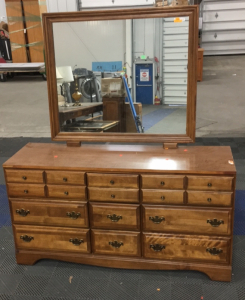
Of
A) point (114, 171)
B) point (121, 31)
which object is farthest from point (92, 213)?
point (121, 31)

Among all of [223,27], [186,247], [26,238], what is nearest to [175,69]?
[186,247]

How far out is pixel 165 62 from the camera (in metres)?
2.78

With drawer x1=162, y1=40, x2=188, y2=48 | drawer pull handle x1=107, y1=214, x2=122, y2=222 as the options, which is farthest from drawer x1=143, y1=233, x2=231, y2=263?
drawer x1=162, y1=40, x2=188, y2=48

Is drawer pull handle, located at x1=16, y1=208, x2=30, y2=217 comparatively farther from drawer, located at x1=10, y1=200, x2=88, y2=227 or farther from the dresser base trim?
the dresser base trim

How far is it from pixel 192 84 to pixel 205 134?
3628 millimetres

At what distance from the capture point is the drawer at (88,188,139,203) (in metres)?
2.48

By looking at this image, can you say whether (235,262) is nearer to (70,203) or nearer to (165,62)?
(70,203)

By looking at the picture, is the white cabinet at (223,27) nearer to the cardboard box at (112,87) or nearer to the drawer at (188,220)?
the cardboard box at (112,87)

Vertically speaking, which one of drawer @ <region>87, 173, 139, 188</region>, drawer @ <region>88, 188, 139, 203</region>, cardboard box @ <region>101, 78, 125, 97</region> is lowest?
drawer @ <region>88, 188, 139, 203</region>

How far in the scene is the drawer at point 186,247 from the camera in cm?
248

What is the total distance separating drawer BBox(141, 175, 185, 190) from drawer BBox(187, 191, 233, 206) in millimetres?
101

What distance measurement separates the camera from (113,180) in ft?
8.09

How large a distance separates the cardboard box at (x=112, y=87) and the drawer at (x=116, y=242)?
111 cm

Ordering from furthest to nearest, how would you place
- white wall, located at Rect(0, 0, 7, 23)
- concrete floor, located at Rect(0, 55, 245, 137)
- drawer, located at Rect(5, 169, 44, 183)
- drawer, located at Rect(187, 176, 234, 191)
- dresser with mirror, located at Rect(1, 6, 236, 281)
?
white wall, located at Rect(0, 0, 7, 23)
concrete floor, located at Rect(0, 55, 245, 137)
drawer, located at Rect(5, 169, 44, 183)
dresser with mirror, located at Rect(1, 6, 236, 281)
drawer, located at Rect(187, 176, 234, 191)
